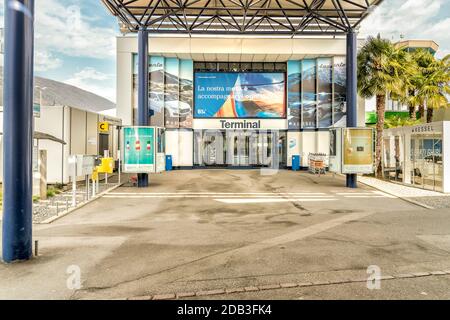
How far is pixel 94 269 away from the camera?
17.1 ft

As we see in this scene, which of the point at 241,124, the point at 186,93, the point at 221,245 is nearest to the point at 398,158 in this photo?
the point at 241,124

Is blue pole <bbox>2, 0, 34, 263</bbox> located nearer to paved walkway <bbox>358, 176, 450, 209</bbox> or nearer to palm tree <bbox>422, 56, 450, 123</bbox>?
paved walkway <bbox>358, 176, 450, 209</bbox>

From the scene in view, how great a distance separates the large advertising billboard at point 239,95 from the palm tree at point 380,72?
25.9 feet

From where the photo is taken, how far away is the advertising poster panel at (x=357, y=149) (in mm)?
16234

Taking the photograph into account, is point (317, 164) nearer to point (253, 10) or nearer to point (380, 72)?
point (380, 72)

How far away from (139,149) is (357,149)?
10428 mm

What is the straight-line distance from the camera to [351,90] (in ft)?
54.4

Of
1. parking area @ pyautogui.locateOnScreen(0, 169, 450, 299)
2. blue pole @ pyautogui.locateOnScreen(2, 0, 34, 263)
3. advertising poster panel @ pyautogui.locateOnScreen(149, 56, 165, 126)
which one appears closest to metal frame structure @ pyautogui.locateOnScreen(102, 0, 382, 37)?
advertising poster panel @ pyautogui.locateOnScreen(149, 56, 165, 126)

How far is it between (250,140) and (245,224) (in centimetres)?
1970

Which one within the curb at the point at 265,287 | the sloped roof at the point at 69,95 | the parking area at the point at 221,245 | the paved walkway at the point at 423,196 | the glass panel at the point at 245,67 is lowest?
the curb at the point at 265,287

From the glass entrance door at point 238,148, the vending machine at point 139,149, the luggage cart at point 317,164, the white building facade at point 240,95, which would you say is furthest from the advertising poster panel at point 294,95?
the vending machine at point 139,149

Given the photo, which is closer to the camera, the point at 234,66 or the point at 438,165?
the point at 438,165

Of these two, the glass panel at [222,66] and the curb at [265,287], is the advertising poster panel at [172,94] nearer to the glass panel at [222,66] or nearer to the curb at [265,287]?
the glass panel at [222,66]

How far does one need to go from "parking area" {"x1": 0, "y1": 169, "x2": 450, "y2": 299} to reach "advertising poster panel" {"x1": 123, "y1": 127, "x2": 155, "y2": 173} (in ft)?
12.7
